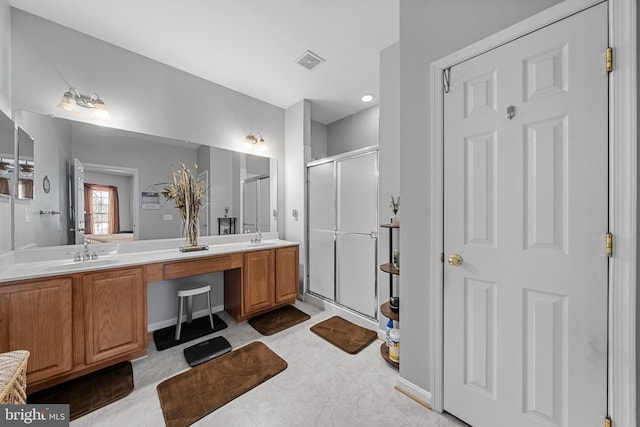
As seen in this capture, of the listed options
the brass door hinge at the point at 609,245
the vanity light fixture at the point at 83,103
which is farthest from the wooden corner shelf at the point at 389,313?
the vanity light fixture at the point at 83,103

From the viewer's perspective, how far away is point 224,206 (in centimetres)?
305

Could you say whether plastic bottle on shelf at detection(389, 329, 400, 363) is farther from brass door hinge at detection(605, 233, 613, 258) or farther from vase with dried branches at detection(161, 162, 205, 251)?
vase with dried branches at detection(161, 162, 205, 251)

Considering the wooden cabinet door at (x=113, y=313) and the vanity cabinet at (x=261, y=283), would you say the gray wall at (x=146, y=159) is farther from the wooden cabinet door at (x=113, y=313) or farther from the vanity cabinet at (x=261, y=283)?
the vanity cabinet at (x=261, y=283)

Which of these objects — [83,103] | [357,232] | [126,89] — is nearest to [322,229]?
[357,232]

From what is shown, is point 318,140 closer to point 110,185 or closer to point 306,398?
point 110,185

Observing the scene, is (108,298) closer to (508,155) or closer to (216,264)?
(216,264)

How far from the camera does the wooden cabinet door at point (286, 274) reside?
9.65 feet

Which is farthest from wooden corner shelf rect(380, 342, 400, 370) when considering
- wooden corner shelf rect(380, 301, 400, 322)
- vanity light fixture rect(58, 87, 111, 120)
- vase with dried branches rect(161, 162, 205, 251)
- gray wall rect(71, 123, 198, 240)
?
vanity light fixture rect(58, 87, 111, 120)

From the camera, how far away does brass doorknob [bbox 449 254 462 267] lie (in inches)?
55.3

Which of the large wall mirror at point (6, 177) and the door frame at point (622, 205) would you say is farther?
the large wall mirror at point (6, 177)

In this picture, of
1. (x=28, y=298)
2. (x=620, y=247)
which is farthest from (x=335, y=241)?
(x=28, y=298)

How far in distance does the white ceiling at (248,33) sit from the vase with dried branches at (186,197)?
46.9 inches

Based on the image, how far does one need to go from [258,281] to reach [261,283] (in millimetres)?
52

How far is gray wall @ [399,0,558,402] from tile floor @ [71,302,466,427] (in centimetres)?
22
